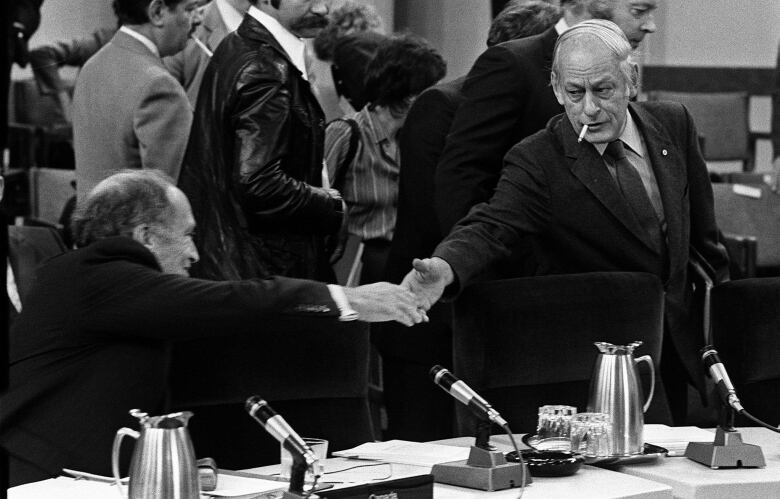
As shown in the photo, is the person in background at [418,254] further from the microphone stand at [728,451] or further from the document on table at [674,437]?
the microphone stand at [728,451]

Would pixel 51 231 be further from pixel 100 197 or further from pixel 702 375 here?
pixel 702 375

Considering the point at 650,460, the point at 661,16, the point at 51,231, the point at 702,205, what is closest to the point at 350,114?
the point at 51,231

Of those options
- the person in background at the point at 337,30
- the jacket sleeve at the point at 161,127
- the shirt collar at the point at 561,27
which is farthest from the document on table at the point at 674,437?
the person in background at the point at 337,30

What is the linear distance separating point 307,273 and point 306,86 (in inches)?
17.4

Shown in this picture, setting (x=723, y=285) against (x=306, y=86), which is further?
(x=306, y=86)

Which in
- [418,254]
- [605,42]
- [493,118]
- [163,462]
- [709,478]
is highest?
[605,42]

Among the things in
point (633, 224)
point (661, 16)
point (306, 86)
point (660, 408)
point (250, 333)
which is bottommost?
point (660, 408)

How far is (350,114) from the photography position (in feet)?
14.5

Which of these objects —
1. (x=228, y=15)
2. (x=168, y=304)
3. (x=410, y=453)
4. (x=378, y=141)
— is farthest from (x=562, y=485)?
(x=228, y=15)

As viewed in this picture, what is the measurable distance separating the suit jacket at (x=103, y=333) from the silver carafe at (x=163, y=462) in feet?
1.62

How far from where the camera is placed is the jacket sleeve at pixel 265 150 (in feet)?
9.73

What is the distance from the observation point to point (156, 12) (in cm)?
344

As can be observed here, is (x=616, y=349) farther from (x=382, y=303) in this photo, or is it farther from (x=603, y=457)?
(x=382, y=303)

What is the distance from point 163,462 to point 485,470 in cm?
52
